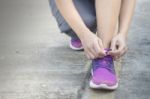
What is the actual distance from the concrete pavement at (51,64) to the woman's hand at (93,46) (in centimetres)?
23

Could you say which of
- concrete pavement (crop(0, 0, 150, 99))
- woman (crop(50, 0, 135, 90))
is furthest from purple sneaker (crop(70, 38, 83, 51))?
woman (crop(50, 0, 135, 90))

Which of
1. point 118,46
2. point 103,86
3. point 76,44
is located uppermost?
point 118,46

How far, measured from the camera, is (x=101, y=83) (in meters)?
2.36

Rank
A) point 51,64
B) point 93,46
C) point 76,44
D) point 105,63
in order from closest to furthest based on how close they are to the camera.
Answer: point 93,46, point 105,63, point 51,64, point 76,44

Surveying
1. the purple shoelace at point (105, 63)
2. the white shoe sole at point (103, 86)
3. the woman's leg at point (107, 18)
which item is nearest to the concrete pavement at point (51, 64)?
the white shoe sole at point (103, 86)

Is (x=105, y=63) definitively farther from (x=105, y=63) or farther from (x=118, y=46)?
(x=118, y=46)

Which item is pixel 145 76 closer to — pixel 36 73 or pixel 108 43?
pixel 108 43

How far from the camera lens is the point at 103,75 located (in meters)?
2.39

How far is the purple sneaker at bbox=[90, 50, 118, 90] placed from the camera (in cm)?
237

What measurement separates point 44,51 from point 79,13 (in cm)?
60

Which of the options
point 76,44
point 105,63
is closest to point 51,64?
point 76,44

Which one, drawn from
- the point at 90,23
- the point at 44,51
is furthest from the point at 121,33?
the point at 44,51

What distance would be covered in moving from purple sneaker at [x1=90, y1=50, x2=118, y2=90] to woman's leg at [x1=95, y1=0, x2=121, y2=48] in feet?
0.31

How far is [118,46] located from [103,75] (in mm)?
183
